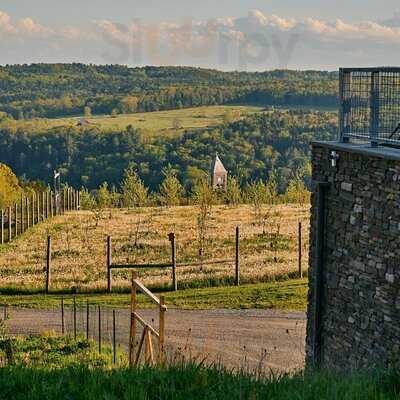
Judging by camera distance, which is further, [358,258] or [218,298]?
[218,298]

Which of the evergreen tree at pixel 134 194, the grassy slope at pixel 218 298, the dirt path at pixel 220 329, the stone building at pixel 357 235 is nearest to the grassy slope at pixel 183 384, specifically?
the stone building at pixel 357 235

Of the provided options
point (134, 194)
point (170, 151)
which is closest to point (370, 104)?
point (134, 194)

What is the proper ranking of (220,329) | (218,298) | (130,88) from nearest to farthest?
(220,329) → (218,298) → (130,88)

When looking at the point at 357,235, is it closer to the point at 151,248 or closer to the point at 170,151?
the point at 151,248

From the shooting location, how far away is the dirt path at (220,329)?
55.8 ft

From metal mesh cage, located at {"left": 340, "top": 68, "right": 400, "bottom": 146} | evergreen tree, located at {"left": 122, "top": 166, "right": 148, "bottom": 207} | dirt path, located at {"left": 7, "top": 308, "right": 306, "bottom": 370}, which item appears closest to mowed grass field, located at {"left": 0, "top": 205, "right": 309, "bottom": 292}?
dirt path, located at {"left": 7, "top": 308, "right": 306, "bottom": 370}

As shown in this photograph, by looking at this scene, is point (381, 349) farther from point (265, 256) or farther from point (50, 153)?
point (50, 153)

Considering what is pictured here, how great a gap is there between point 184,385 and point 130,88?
172867mm

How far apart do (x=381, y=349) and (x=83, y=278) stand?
15.4 metres

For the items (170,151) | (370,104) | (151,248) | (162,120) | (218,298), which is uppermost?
(370,104)

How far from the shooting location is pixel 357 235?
12.4 metres

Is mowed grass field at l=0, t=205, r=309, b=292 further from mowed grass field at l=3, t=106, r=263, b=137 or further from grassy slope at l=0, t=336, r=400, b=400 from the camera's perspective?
mowed grass field at l=3, t=106, r=263, b=137

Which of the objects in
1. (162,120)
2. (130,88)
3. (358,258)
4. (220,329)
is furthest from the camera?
(130,88)

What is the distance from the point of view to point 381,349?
11.7 m
